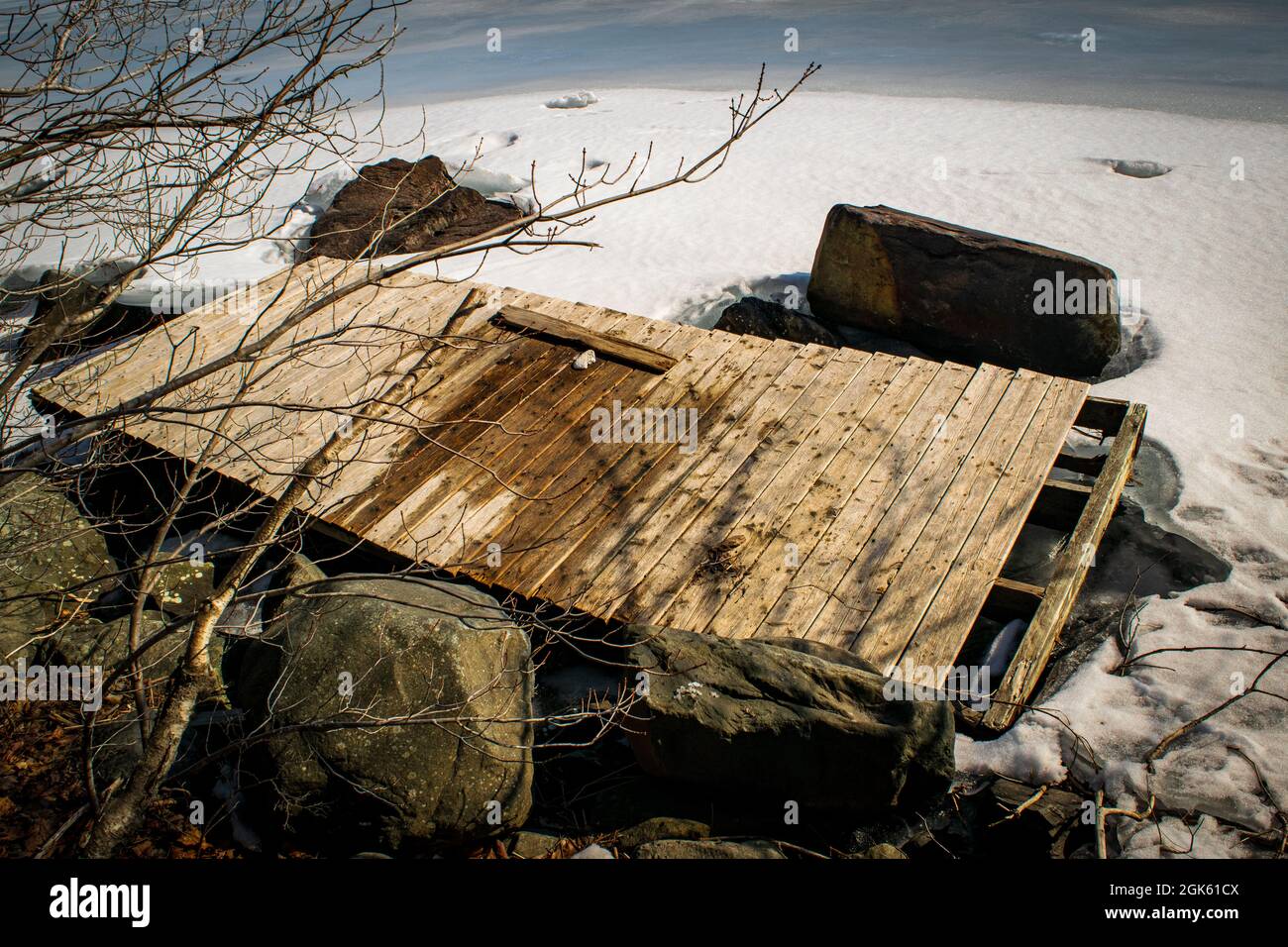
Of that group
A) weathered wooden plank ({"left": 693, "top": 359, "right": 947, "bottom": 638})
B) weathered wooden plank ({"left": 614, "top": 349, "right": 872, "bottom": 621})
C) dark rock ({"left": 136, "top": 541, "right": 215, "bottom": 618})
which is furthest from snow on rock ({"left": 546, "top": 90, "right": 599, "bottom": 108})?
dark rock ({"left": 136, "top": 541, "right": 215, "bottom": 618})

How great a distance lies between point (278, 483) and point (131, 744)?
2371 mm

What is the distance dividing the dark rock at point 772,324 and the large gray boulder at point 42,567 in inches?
272

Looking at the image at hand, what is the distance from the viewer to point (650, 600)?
19.3 feet

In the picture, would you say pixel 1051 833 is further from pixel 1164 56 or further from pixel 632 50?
pixel 632 50

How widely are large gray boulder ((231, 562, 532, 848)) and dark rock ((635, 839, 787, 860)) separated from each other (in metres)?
0.81

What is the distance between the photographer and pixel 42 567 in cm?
707

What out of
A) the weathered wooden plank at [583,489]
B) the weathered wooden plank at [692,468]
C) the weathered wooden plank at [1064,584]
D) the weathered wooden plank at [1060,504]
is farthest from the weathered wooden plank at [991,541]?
→ the weathered wooden plank at [583,489]

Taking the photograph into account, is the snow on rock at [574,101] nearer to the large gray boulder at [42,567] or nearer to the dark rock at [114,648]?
the large gray boulder at [42,567]

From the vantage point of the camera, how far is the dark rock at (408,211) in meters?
14.0

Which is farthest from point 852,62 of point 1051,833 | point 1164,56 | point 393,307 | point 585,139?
point 1051,833

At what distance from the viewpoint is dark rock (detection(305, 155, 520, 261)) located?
14.0 metres

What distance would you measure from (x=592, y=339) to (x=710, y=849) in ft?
16.5

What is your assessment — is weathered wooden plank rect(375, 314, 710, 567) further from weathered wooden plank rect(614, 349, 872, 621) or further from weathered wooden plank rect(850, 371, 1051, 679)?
weathered wooden plank rect(850, 371, 1051, 679)

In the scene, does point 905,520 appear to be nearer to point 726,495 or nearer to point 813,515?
point 813,515
